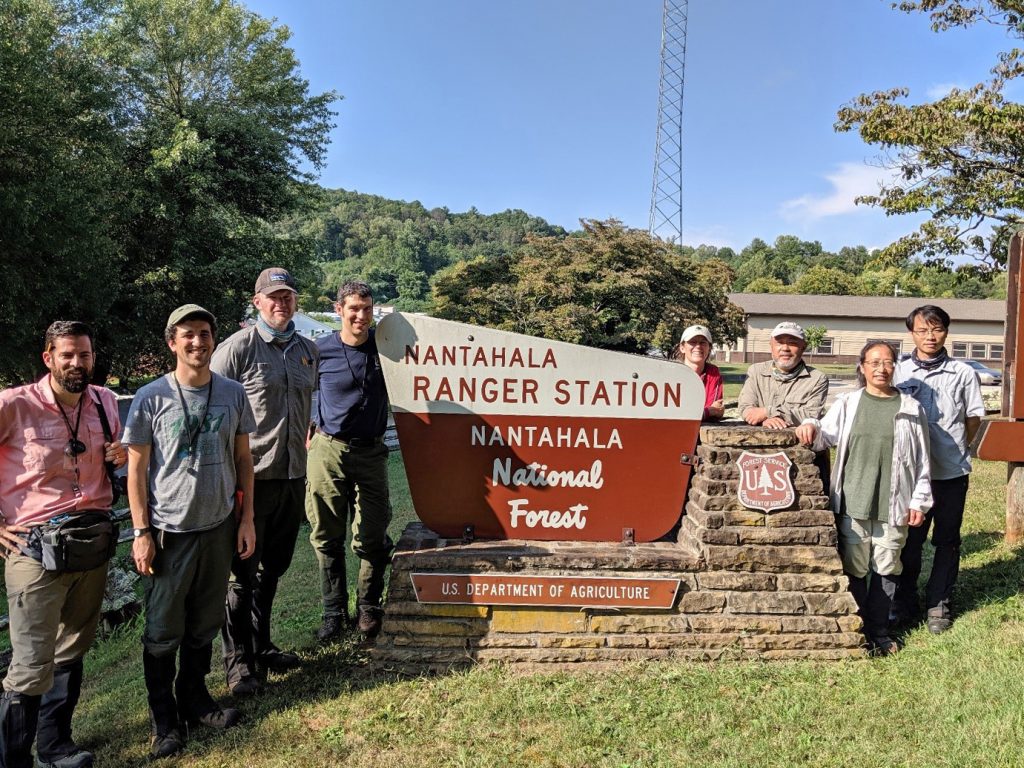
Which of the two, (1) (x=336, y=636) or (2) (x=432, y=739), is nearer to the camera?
(2) (x=432, y=739)

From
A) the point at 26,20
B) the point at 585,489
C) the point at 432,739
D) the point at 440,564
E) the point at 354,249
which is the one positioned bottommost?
the point at 432,739

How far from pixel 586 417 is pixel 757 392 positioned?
112 centimetres

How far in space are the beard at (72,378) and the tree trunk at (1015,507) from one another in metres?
6.53

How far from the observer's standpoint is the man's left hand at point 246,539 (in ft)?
11.1

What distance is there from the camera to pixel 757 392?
4316 millimetres

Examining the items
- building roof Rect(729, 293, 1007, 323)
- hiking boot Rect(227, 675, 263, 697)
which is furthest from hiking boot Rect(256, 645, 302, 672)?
building roof Rect(729, 293, 1007, 323)

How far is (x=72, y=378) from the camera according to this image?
3061 millimetres

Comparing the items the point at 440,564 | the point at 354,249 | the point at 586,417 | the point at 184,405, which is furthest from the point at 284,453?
the point at 354,249

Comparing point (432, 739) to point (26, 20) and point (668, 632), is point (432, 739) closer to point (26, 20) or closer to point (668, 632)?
point (668, 632)

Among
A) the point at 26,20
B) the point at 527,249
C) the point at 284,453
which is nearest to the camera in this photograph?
the point at 284,453

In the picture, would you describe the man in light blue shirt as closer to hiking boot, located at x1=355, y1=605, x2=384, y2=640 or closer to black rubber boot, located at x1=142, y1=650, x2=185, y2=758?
hiking boot, located at x1=355, y1=605, x2=384, y2=640

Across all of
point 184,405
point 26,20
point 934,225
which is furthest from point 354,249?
point 184,405

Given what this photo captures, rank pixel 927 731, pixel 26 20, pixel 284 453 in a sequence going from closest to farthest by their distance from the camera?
1. pixel 927 731
2. pixel 284 453
3. pixel 26 20

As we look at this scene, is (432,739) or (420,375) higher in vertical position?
(420,375)
